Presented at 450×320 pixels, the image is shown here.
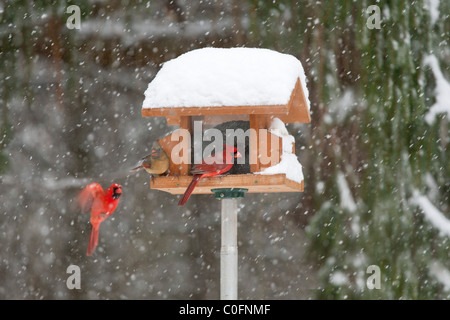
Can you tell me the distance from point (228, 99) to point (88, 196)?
100 cm

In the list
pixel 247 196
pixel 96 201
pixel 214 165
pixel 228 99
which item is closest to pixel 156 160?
pixel 214 165

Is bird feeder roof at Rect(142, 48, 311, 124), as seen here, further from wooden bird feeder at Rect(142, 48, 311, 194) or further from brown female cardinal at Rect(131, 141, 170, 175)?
brown female cardinal at Rect(131, 141, 170, 175)

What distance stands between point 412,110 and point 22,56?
3137 mm

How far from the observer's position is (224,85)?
3.79m

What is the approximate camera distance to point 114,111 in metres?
5.74

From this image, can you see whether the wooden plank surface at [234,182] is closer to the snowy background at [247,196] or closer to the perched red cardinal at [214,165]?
the perched red cardinal at [214,165]

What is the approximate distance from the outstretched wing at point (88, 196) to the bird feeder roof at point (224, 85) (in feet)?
2.63

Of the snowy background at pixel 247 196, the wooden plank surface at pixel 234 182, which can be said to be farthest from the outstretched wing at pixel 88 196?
the snowy background at pixel 247 196

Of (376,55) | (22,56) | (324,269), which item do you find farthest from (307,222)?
(22,56)

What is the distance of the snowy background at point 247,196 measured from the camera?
5.42 meters

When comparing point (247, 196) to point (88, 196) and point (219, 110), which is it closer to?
point (219, 110)

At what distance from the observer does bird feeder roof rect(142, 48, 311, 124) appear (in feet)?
12.3

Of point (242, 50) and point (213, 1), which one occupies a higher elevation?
point (213, 1)

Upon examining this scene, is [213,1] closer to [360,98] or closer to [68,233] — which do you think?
[360,98]
